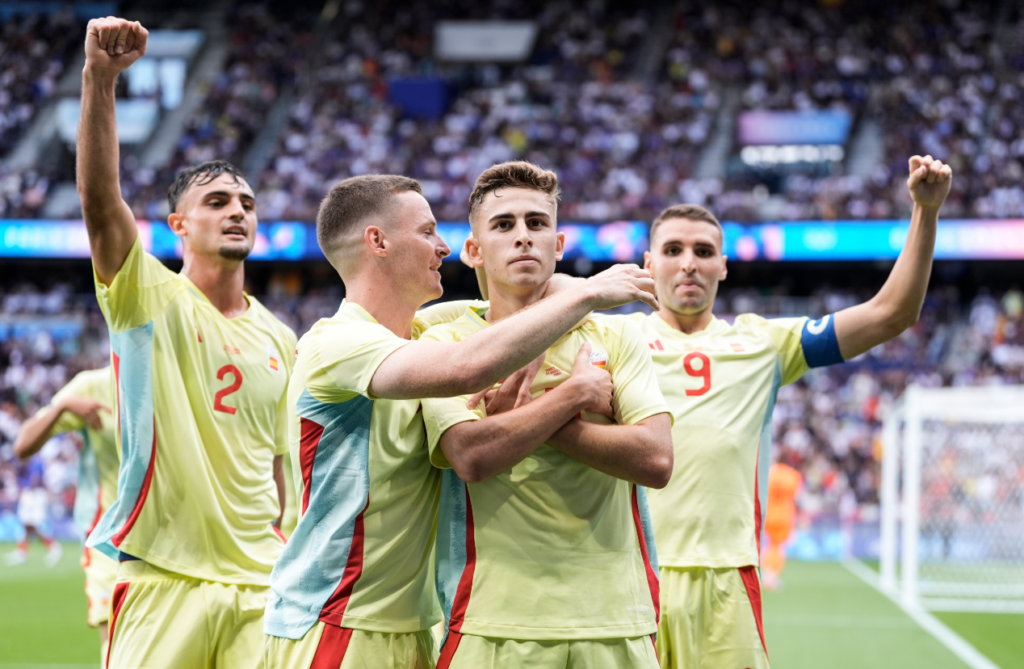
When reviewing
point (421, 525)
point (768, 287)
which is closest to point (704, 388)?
point (421, 525)

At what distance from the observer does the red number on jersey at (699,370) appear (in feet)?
15.0

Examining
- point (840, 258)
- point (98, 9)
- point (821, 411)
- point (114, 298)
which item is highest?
point (98, 9)

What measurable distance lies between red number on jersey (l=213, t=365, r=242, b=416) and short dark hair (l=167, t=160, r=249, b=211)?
0.82 metres

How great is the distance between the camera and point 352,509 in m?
3.17

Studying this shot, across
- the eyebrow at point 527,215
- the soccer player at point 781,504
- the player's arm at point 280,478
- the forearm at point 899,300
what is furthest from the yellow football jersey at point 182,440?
the soccer player at point 781,504

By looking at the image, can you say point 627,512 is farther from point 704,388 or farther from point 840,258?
point 840,258

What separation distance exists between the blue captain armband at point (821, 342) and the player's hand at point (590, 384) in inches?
70.8

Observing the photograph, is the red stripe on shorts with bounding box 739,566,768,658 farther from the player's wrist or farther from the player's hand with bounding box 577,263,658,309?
the player's wrist

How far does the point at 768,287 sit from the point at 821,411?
5.36 meters

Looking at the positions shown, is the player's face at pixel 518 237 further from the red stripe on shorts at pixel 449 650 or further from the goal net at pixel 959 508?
the goal net at pixel 959 508

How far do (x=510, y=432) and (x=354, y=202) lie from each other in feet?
3.33

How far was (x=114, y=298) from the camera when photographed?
396 centimetres

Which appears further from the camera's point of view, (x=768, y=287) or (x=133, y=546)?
(x=768, y=287)

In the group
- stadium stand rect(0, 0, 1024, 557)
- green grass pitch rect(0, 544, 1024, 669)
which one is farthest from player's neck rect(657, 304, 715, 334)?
stadium stand rect(0, 0, 1024, 557)
